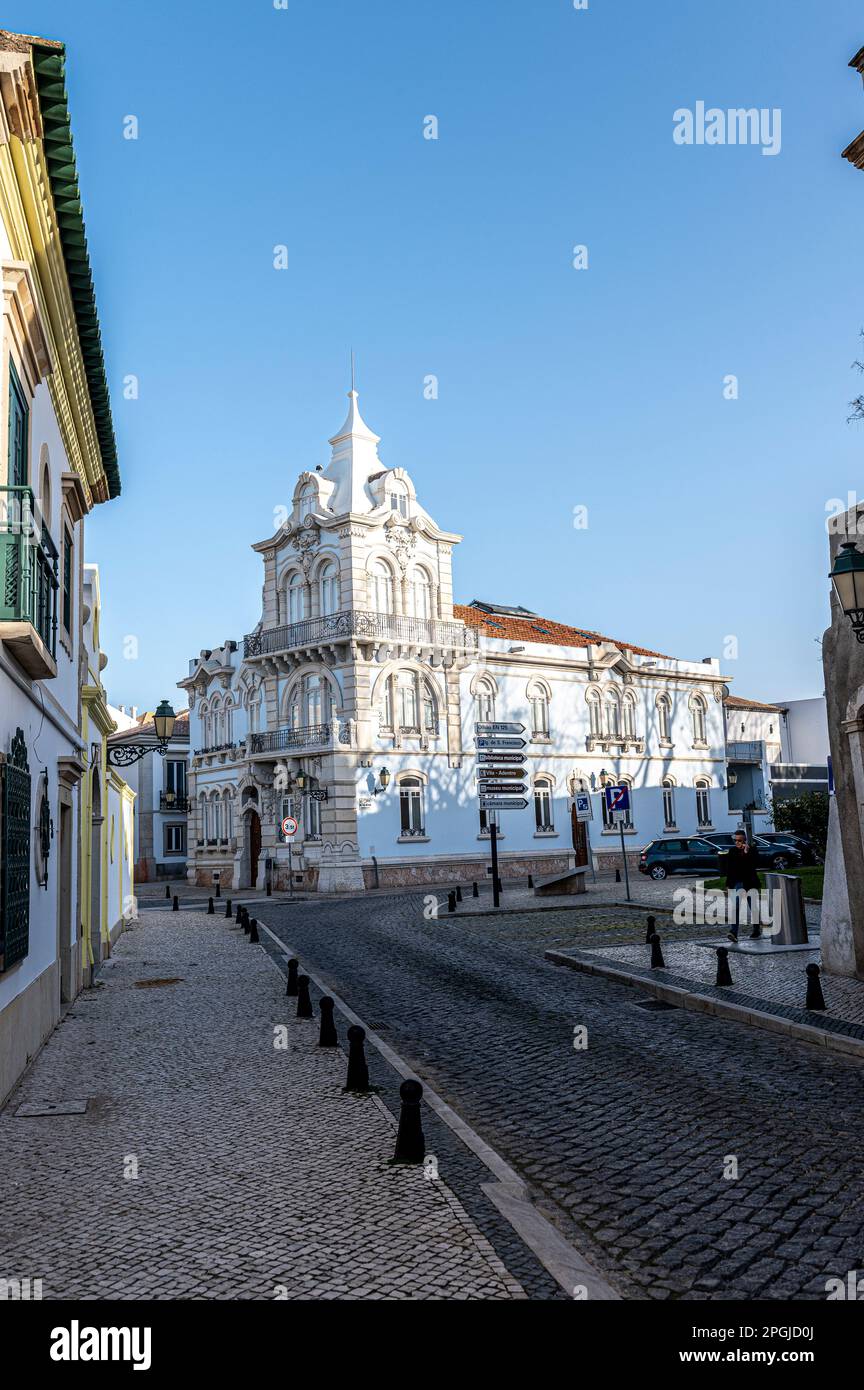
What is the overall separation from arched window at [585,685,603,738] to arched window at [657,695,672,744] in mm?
3838

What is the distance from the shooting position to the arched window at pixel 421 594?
38.2m

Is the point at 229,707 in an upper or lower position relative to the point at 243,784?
upper

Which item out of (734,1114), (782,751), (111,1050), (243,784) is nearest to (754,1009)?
(734,1114)

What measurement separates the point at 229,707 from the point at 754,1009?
3457 centimetres

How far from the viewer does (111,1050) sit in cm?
1024

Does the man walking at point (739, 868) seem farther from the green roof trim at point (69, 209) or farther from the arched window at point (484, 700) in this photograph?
the arched window at point (484, 700)

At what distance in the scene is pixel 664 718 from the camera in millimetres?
46750

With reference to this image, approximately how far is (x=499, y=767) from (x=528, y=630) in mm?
21273

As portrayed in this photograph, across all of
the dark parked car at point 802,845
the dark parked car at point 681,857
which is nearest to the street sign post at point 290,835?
the dark parked car at point 681,857

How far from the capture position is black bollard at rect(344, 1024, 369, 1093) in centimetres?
823

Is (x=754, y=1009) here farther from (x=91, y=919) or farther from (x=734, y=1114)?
(x=91, y=919)

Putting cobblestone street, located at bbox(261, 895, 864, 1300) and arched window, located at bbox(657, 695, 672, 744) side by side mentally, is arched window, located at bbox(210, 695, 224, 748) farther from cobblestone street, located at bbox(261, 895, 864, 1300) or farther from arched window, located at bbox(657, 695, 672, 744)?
cobblestone street, located at bbox(261, 895, 864, 1300)

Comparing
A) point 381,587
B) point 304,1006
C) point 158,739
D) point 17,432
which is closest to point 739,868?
point 304,1006

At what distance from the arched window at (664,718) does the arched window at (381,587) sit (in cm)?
1522
